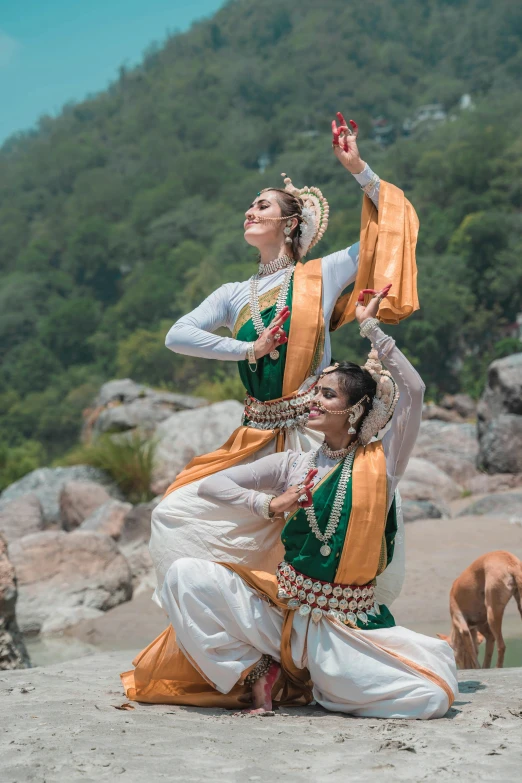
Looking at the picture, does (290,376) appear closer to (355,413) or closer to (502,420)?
(355,413)

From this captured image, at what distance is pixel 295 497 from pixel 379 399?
491mm

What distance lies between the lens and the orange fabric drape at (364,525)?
3.79m

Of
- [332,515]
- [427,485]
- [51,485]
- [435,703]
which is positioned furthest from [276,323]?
[51,485]

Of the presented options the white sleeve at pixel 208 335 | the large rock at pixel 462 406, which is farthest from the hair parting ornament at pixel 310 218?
the large rock at pixel 462 406

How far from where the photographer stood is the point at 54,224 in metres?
71.2

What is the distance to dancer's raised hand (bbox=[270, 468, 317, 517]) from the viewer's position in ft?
12.4

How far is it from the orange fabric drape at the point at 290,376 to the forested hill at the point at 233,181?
14.0m

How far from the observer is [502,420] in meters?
14.7

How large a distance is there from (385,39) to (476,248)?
63.6 metres

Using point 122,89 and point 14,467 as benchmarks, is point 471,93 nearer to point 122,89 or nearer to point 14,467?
point 122,89

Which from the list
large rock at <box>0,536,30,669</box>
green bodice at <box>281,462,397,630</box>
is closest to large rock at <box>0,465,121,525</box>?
large rock at <box>0,536,30,669</box>

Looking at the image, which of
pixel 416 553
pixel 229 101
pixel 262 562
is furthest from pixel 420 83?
pixel 262 562

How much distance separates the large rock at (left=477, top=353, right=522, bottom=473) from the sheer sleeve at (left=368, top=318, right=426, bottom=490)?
10912 mm

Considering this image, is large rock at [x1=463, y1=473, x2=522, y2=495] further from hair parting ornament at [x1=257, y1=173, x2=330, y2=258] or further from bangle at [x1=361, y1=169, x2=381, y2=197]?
bangle at [x1=361, y1=169, x2=381, y2=197]
